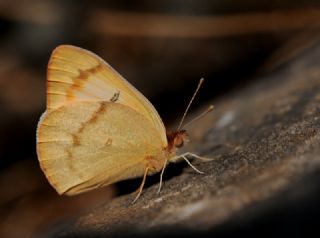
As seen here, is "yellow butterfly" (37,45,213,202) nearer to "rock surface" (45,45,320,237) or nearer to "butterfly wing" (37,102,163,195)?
"butterfly wing" (37,102,163,195)

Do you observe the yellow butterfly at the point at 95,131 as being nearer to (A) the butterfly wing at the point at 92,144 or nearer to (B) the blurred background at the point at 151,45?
(A) the butterfly wing at the point at 92,144

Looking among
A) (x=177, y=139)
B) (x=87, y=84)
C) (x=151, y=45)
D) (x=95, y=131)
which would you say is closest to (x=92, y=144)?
(x=95, y=131)

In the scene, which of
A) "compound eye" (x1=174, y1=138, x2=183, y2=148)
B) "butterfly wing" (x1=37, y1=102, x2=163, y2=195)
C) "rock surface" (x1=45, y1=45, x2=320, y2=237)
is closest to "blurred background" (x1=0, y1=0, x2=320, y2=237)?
"rock surface" (x1=45, y1=45, x2=320, y2=237)

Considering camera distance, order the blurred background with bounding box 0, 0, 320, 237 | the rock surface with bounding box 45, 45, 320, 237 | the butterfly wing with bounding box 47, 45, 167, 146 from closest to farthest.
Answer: the rock surface with bounding box 45, 45, 320, 237
the butterfly wing with bounding box 47, 45, 167, 146
the blurred background with bounding box 0, 0, 320, 237

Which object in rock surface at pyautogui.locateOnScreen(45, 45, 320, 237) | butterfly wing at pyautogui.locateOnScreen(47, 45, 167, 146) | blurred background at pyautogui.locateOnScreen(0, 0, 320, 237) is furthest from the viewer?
blurred background at pyautogui.locateOnScreen(0, 0, 320, 237)

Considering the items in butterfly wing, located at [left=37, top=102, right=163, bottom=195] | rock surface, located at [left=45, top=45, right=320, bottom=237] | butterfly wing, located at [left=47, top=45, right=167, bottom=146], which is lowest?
rock surface, located at [left=45, top=45, right=320, bottom=237]

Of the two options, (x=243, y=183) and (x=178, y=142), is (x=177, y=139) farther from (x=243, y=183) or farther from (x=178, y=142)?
(x=243, y=183)

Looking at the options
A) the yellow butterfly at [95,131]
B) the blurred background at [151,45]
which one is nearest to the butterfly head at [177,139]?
the yellow butterfly at [95,131]

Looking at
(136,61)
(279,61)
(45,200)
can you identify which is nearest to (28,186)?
(45,200)
